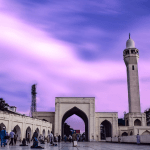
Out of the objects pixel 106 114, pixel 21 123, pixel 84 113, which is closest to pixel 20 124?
pixel 21 123

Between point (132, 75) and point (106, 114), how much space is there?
8.84m

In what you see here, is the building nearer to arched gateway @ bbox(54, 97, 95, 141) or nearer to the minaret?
arched gateway @ bbox(54, 97, 95, 141)

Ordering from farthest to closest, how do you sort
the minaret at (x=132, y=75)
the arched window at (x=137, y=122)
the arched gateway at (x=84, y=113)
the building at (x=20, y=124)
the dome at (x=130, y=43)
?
the dome at (x=130, y=43), the arched window at (x=137, y=122), the minaret at (x=132, y=75), the arched gateway at (x=84, y=113), the building at (x=20, y=124)

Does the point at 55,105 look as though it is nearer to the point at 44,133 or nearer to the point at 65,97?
the point at 65,97

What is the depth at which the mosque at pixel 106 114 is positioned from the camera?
3712 centimetres

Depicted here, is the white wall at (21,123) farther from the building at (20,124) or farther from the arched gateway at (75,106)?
the arched gateway at (75,106)

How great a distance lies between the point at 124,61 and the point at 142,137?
25867 mm

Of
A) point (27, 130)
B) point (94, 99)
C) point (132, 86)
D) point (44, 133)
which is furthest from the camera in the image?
point (132, 86)

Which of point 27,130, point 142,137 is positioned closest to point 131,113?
point 27,130

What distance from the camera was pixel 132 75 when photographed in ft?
138

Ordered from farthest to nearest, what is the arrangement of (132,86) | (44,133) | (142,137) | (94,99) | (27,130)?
(132,86) → (94,99) → (44,133) → (27,130) → (142,137)

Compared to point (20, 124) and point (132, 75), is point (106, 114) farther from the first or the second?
point (20, 124)

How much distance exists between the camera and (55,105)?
124 feet

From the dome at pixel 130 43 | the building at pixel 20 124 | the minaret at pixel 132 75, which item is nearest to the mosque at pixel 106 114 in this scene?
the minaret at pixel 132 75
